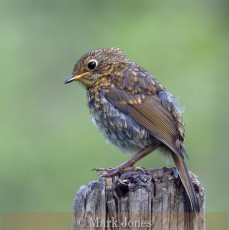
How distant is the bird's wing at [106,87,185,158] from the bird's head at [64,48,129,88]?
0.26 meters

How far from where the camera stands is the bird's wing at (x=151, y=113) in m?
6.95

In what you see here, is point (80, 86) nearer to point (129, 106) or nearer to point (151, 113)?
point (129, 106)

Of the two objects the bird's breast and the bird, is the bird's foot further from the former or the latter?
the bird's breast

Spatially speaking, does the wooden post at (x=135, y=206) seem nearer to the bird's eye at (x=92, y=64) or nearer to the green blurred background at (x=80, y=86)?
the bird's eye at (x=92, y=64)

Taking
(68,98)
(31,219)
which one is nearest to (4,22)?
(68,98)

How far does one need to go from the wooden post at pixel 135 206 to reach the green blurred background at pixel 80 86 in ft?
15.4

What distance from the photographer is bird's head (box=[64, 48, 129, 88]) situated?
25.6ft

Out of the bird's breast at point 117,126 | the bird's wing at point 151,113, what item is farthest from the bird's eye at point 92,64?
the bird's wing at point 151,113

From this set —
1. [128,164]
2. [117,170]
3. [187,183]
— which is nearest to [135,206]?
[187,183]

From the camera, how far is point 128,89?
295 inches

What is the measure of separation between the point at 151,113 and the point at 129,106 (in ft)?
1.00

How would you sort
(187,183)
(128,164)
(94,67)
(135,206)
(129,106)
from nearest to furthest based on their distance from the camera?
1. (135,206)
2. (187,183)
3. (128,164)
4. (129,106)
5. (94,67)

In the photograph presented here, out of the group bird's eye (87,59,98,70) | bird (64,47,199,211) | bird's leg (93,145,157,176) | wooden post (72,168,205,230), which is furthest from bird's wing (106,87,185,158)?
wooden post (72,168,205,230)

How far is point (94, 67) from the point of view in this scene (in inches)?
310
